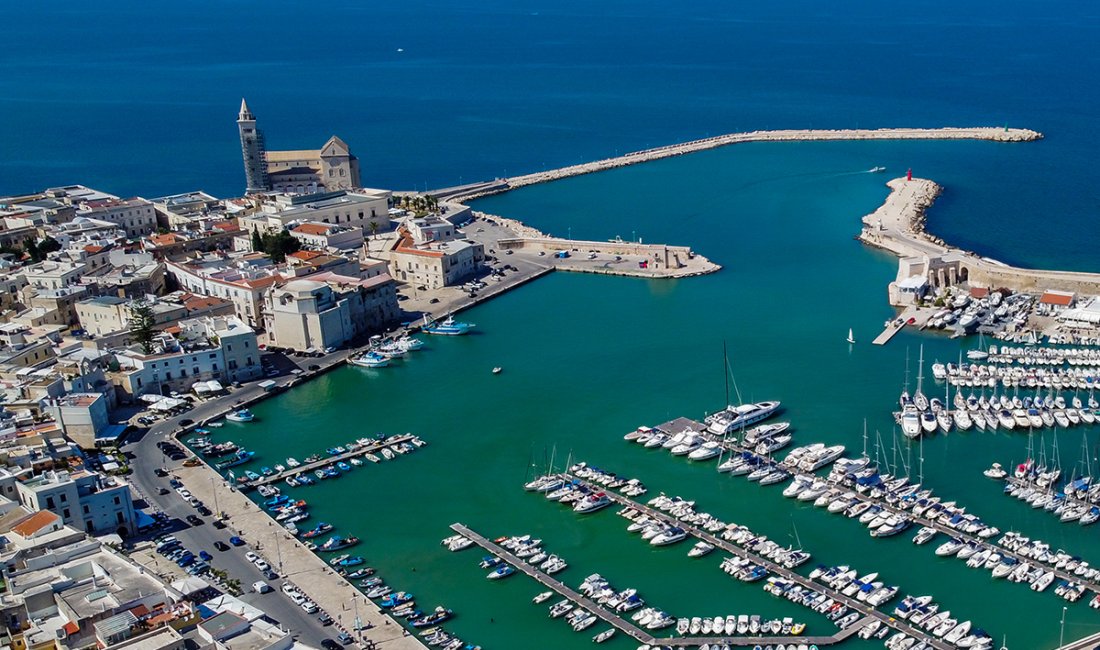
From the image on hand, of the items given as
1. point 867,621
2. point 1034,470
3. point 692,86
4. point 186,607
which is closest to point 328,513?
point 186,607

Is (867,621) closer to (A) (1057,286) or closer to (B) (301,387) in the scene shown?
(B) (301,387)

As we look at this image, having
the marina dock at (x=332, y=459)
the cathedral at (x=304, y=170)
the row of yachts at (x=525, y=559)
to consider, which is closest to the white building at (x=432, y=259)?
the cathedral at (x=304, y=170)

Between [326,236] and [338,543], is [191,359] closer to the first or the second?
[338,543]

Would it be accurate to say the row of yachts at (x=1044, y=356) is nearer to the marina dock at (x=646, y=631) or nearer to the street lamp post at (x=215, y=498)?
the marina dock at (x=646, y=631)

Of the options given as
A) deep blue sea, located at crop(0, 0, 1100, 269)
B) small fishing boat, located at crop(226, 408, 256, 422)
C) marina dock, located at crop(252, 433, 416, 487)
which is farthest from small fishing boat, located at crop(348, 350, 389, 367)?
deep blue sea, located at crop(0, 0, 1100, 269)

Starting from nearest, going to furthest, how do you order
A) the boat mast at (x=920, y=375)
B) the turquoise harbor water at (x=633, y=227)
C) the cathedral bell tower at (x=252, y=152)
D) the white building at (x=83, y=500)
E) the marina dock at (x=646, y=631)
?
the marina dock at (x=646, y=631)
the white building at (x=83, y=500)
the turquoise harbor water at (x=633, y=227)
the boat mast at (x=920, y=375)
the cathedral bell tower at (x=252, y=152)

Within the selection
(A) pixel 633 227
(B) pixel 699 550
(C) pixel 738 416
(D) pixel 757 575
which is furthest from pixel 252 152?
(D) pixel 757 575

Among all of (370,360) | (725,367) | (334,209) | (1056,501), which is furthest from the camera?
(334,209)
